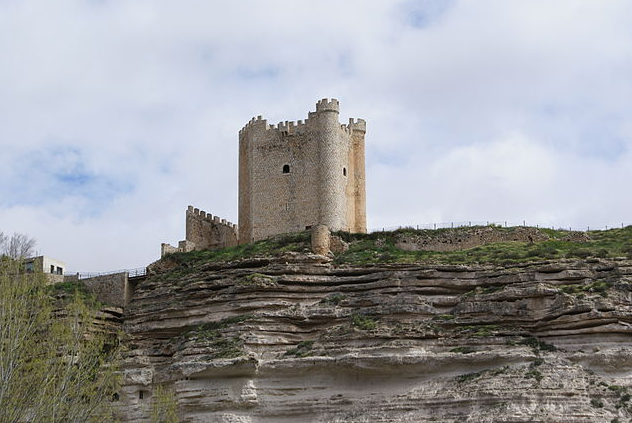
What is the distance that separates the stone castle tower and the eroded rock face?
7170 mm

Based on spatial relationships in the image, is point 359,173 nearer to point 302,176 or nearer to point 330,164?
point 330,164

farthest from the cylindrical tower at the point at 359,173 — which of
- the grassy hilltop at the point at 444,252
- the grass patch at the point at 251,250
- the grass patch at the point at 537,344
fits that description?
the grass patch at the point at 537,344

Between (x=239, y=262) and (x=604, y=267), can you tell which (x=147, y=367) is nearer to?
(x=239, y=262)

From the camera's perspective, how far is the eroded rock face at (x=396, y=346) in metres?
45.2

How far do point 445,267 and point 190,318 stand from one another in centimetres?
1197

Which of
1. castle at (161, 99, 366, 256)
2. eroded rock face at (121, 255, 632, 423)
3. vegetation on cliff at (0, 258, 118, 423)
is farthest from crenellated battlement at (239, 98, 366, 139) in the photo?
vegetation on cliff at (0, 258, 118, 423)

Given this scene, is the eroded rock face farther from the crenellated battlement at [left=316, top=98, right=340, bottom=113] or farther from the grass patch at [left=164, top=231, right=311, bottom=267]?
the crenellated battlement at [left=316, top=98, right=340, bottom=113]

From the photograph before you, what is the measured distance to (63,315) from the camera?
5212cm

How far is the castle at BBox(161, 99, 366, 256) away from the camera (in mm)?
60625

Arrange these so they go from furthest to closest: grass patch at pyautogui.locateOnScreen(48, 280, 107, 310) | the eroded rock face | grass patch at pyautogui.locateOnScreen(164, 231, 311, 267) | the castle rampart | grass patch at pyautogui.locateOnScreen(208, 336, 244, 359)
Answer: the castle rampart, grass patch at pyautogui.locateOnScreen(48, 280, 107, 310), grass patch at pyautogui.locateOnScreen(164, 231, 311, 267), grass patch at pyautogui.locateOnScreen(208, 336, 244, 359), the eroded rock face

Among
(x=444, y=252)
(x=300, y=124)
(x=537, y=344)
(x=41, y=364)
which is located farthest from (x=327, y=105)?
(x=41, y=364)

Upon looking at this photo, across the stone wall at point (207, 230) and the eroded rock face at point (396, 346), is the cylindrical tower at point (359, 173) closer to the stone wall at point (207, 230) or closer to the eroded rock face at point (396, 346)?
the stone wall at point (207, 230)

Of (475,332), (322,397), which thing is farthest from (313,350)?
(475,332)

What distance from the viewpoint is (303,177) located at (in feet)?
201
